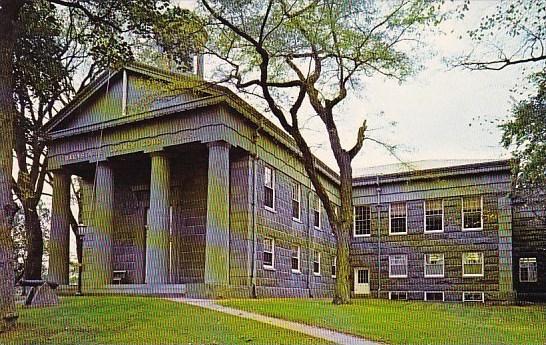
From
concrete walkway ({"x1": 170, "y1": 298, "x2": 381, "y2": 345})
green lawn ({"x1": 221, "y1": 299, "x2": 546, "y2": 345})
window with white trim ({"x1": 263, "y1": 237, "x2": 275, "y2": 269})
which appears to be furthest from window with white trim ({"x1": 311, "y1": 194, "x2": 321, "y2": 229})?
concrete walkway ({"x1": 170, "y1": 298, "x2": 381, "y2": 345})

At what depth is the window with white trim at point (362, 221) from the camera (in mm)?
34625

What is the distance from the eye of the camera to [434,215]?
32.7 metres

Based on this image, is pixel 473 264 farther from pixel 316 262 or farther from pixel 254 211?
pixel 254 211

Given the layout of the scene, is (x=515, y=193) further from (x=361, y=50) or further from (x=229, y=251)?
(x=229, y=251)

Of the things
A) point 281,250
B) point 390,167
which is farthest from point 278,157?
point 390,167

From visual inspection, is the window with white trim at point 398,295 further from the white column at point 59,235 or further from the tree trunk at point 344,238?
the white column at point 59,235

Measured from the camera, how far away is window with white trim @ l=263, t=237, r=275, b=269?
2300cm

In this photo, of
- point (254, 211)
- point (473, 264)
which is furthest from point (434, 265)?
point (254, 211)

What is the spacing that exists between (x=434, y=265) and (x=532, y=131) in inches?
545

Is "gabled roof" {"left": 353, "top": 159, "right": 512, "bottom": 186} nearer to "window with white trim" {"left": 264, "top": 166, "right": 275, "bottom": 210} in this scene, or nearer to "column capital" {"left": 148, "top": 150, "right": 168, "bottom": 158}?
"window with white trim" {"left": 264, "top": 166, "right": 275, "bottom": 210}

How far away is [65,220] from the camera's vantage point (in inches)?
972

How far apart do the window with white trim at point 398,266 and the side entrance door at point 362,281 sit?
4.97ft

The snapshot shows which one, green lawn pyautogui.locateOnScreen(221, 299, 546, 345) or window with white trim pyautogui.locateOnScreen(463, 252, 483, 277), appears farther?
window with white trim pyautogui.locateOnScreen(463, 252, 483, 277)

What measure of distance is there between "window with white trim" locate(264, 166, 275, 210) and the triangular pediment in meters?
4.44
